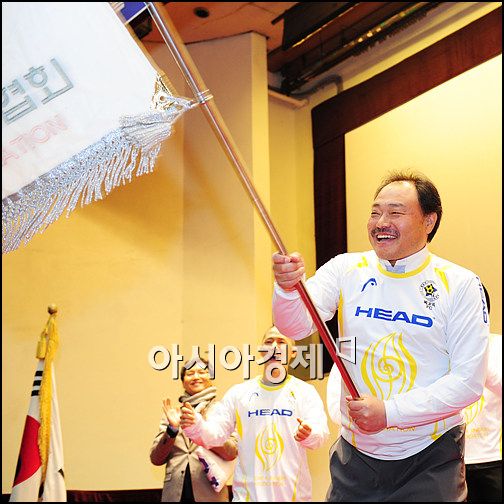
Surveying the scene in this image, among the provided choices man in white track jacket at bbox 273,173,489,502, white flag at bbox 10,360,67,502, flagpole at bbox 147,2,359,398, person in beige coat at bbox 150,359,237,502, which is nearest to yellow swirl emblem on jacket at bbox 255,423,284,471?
person in beige coat at bbox 150,359,237,502

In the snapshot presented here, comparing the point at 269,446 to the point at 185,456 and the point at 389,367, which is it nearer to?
the point at 185,456

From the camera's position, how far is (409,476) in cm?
208

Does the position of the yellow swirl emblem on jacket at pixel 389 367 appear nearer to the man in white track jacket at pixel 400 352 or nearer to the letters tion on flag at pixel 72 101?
the man in white track jacket at pixel 400 352

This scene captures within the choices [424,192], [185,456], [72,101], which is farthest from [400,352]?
[185,456]


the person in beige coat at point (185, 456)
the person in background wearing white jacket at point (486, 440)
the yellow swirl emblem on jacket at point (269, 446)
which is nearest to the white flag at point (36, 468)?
the person in beige coat at point (185, 456)

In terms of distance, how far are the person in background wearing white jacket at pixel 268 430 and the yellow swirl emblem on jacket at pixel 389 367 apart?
1.17m

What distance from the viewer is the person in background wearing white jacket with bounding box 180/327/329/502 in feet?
11.1

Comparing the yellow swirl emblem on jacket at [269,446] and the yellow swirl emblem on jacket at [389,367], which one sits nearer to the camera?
the yellow swirl emblem on jacket at [389,367]

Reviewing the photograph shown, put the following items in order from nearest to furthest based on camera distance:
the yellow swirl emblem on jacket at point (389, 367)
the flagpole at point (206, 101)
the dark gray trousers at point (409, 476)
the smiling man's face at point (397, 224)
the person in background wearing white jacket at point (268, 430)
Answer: the flagpole at point (206, 101)
the dark gray trousers at point (409, 476)
the yellow swirl emblem on jacket at point (389, 367)
the smiling man's face at point (397, 224)
the person in background wearing white jacket at point (268, 430)

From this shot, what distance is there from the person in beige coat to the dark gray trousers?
1.59m

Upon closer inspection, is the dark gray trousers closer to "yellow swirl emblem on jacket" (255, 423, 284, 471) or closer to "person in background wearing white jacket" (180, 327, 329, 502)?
"person in background wearing white jacket" (180, 327, 329, 502)

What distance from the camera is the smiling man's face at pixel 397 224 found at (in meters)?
2.27

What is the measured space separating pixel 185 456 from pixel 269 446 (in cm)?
54

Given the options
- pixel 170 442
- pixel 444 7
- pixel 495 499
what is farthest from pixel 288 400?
pixel 444 7
